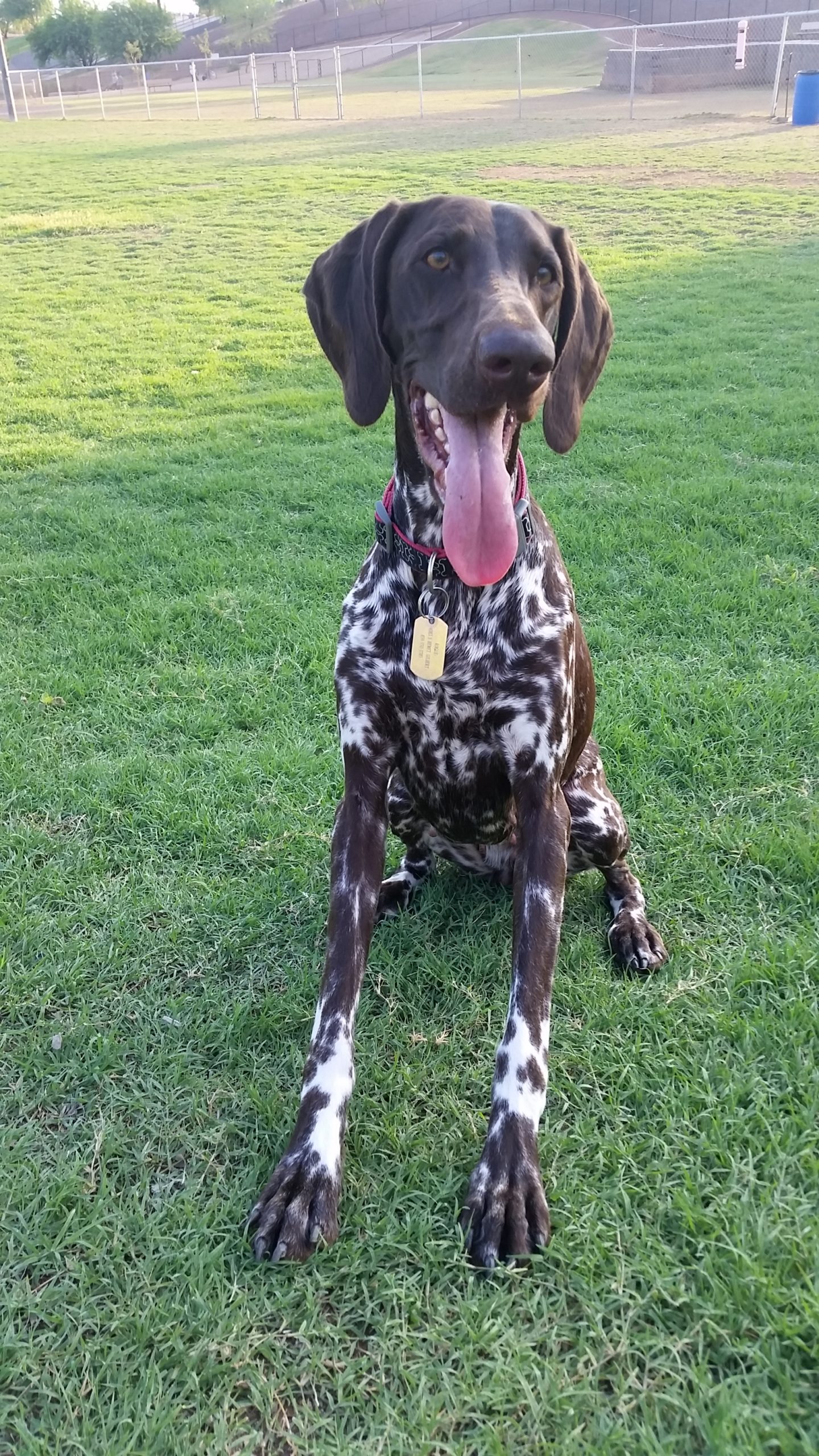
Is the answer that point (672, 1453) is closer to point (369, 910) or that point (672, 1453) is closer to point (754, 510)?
point (369, 910)

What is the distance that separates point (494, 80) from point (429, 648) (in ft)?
161

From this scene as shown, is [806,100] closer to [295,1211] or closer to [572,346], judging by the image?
[572,346]

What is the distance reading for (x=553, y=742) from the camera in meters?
2.52

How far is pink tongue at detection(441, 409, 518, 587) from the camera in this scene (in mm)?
2365

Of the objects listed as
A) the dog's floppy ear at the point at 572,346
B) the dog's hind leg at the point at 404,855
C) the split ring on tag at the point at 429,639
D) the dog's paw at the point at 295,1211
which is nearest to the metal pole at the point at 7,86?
the dog's floppy ear at the point at 572,346

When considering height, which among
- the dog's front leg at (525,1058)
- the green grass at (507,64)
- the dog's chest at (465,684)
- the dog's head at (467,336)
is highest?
the green grass at (507,64)

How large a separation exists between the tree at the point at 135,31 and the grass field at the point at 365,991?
2633 inches

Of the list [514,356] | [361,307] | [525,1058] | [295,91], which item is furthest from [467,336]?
[295,91]

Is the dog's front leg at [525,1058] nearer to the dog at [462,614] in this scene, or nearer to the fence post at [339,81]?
the dog at [462,614]

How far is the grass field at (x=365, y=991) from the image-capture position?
182 cm

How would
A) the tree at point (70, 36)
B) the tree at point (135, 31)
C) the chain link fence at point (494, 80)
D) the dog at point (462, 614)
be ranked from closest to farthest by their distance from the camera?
the dog at point (462, 614) < the chain link fence at point (494, 80) < the tree at point (135, 31) < the tree at point (70, 36)

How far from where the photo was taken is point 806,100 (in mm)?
21578

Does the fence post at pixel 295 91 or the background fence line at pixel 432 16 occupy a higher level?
the background fence line at pixel 432 16

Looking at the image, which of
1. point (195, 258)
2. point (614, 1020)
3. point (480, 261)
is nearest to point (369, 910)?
point (614, 1020)
